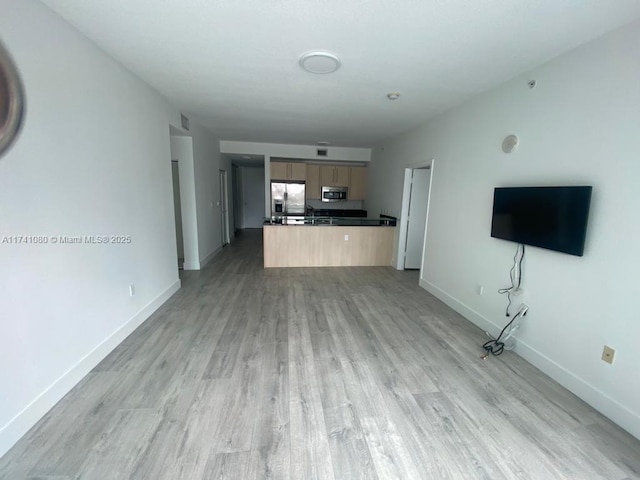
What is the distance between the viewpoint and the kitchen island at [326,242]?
515 cm

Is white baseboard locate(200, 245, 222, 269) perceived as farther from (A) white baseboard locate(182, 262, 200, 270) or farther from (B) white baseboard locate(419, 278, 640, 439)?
(B) white baseboard locate(419, 278, 640, 439)

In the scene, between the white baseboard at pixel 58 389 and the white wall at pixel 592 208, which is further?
the white wall at pixel 592 208

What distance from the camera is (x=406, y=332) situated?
9.34 ft

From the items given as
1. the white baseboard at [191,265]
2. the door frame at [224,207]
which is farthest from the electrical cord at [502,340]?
the door frame at [224,207]

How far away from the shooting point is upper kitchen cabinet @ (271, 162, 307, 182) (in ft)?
23.0

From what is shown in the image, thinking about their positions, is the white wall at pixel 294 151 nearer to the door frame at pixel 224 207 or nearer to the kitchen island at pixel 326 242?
the door frame at pixel 224 207

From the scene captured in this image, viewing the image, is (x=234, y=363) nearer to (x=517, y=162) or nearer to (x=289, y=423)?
(x=289, y=423)

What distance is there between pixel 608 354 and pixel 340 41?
2.89 meters

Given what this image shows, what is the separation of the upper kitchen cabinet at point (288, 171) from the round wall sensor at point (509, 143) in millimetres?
5104

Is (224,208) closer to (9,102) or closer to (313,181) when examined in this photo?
(313,181)

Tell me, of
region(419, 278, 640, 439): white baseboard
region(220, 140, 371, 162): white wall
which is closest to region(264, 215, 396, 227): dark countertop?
region(220, 140, 371, 162): white wall

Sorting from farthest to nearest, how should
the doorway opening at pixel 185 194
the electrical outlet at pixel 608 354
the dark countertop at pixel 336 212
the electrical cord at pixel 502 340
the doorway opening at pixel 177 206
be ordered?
the dark countertop at pixel 336 212, the doorway opening at pixel 177 206, the doorway opening at pixel 185 194, the electrical cord at pixel 502 340, the electrical outlet at pixel 608 354

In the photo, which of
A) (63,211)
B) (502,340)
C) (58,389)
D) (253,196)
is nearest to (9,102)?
(63,211)

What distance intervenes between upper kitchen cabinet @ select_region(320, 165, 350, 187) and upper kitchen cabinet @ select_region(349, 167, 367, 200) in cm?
14
